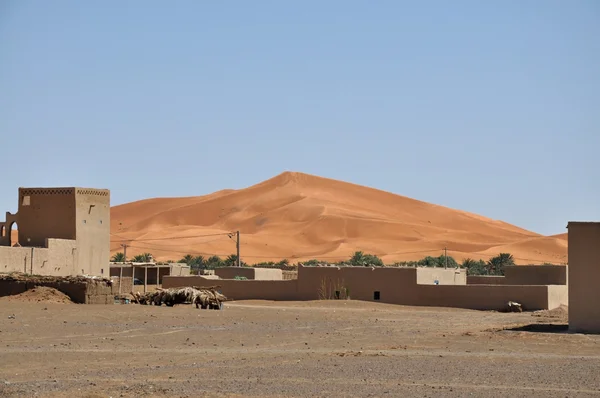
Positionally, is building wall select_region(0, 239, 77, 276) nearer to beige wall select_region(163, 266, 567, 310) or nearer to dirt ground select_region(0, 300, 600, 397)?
beige wall select_region(163, 266, 567, 310)

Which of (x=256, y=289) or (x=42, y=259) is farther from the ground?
(x=42, y=259)

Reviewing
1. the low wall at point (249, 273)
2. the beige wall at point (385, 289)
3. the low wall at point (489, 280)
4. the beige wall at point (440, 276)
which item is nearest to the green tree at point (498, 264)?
the low wall at point (489, 280)

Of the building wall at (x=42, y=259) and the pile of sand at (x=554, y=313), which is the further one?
the building wall at (x=42, y=259)

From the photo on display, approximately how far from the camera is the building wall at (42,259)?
1441 inches

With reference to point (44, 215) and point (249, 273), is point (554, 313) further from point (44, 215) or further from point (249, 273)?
point (44, 215)

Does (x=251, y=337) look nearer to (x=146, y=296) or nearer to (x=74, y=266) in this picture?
(x=146, y=296)

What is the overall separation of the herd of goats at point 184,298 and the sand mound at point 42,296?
127 inches

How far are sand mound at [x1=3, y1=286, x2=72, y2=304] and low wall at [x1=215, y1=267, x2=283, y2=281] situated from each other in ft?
56.8

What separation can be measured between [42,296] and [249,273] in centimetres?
1806

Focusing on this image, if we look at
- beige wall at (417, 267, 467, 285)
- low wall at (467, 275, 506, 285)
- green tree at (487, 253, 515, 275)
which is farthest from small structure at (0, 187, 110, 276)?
green tree at (487, 253, 515, 275)

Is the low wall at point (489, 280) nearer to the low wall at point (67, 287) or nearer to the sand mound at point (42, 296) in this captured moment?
the low wall at point (67, 287)

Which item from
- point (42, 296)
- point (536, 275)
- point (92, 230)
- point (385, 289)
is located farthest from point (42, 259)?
point (536, 275)

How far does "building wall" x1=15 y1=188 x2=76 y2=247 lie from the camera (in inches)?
1693

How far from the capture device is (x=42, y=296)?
28906 millimetres
